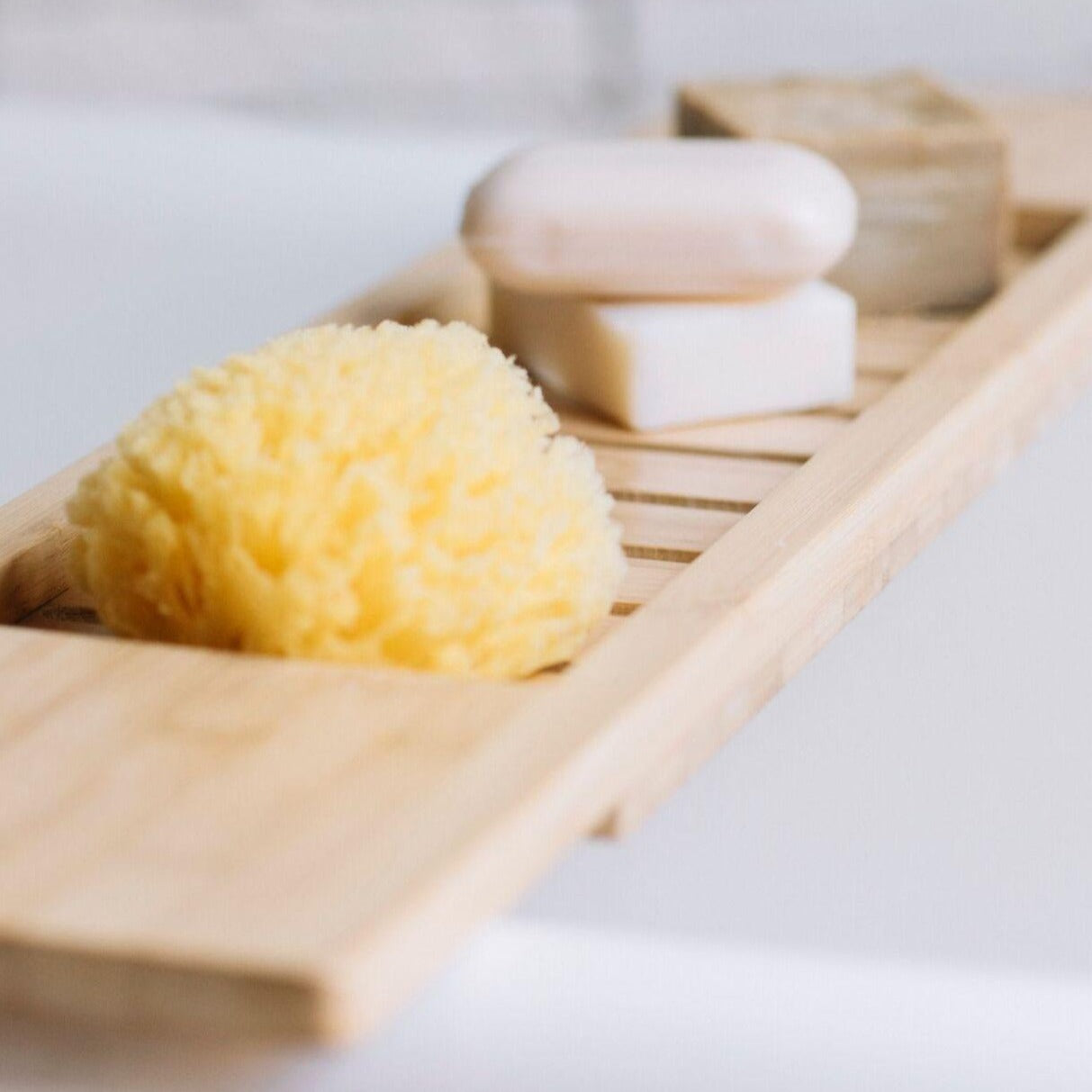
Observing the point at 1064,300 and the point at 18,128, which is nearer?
the point at 1064,300

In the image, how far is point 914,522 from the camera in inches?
30.7

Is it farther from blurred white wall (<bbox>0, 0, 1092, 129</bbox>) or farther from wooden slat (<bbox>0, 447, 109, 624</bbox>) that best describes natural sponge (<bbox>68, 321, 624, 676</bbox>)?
blurred white wall (<bbox>0, 0, 1092, 129</bbox>)

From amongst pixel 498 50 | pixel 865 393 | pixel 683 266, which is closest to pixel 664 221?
pixel 683 266

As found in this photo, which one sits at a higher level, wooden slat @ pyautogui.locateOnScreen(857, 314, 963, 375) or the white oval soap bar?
the white oval soap bar

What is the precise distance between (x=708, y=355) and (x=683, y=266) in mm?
40

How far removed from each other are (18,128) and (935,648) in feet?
3.90

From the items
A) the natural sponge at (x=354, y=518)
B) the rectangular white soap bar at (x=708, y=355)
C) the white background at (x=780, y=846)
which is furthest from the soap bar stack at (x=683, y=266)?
the natural sponge at (x=354, y=518)

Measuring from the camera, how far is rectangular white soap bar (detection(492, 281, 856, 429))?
87cm

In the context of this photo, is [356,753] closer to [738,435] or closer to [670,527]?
[670,527]

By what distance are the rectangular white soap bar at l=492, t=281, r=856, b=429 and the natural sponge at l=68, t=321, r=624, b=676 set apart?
0.70 feet

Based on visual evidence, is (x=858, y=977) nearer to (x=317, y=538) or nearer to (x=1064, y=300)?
(x=317, y=538)

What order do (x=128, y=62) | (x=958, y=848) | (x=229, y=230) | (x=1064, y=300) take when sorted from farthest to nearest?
1. (x=128, y=62)
2. (x=229, y=230)
3. (x=1064, y=300)
4. (x=958, y=848)

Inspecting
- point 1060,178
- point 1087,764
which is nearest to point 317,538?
point 1087,764

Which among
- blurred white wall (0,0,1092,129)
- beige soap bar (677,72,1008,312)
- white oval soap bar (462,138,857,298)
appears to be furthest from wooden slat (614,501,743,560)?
blurred white wall (0,0,1092,129)
